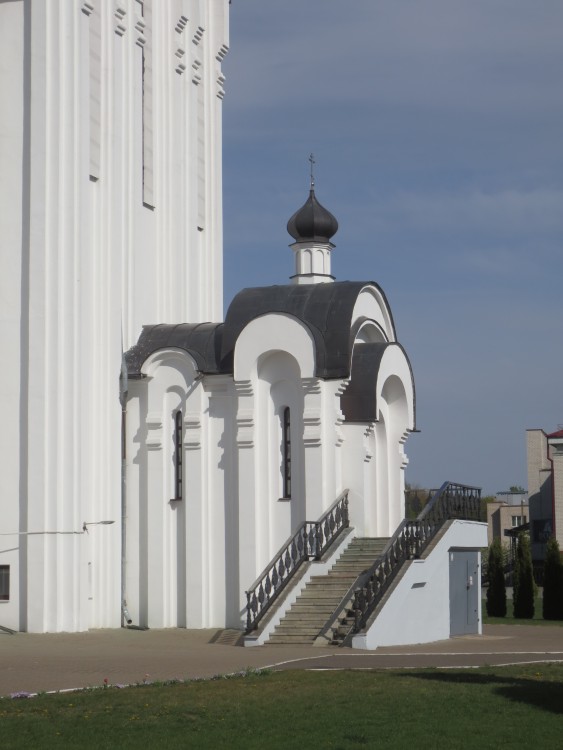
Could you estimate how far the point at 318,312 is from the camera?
81.6ft

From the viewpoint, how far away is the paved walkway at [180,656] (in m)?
16.4

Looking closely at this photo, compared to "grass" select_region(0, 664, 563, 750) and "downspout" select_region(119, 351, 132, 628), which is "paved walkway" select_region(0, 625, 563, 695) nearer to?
"downspout" select_region(119, 351, 132, 628)

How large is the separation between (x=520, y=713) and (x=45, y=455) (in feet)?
41.5

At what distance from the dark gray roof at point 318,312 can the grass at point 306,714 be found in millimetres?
9709

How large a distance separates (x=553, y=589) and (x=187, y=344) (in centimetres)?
1442

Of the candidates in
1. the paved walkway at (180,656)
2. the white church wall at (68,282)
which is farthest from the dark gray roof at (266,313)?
the paved walkway at (180,656)

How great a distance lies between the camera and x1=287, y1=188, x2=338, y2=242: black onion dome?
29469 mm

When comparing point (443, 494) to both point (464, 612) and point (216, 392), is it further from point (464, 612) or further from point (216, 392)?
point (216, 392)

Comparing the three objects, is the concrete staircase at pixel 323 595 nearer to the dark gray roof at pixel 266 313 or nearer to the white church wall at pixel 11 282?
the dark gray roof at pixel 266 313

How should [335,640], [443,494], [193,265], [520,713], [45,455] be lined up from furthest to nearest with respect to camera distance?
[193,265] → [443,494] → [45,455] → [335,640] → [520,713]

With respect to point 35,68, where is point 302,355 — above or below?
below

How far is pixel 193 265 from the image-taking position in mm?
29672

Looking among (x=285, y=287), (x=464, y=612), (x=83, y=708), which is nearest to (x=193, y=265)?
(x=285, y=287)

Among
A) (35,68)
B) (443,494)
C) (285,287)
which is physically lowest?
(443,494)
